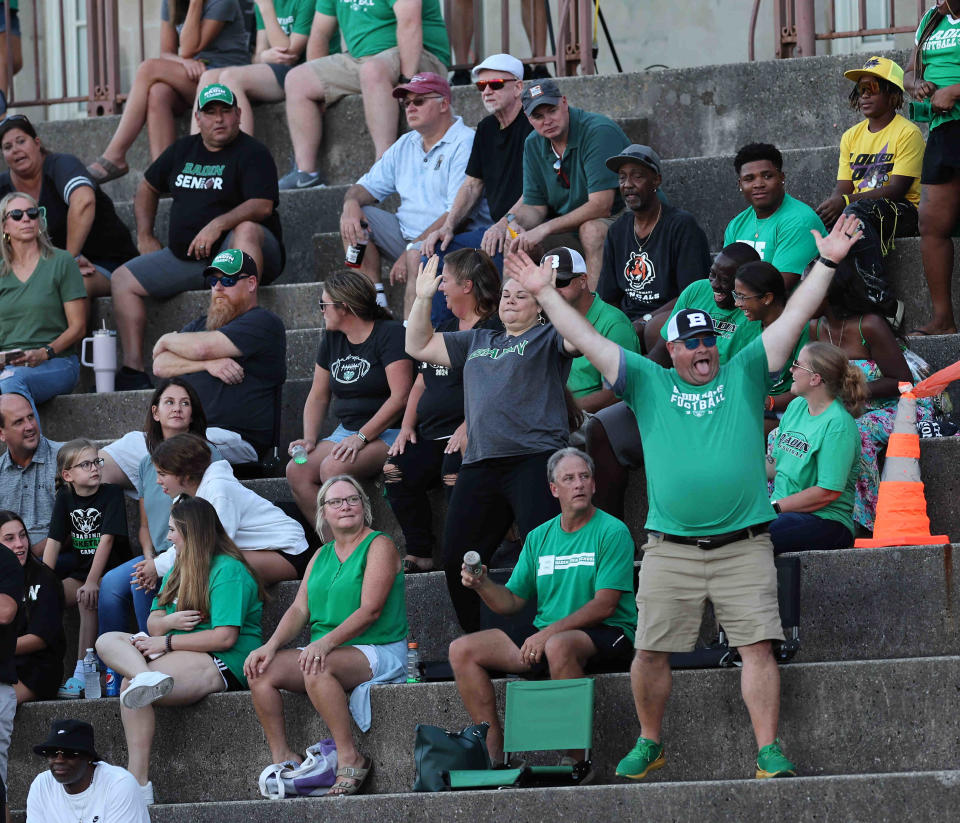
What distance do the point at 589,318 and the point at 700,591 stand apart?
168 centimetres

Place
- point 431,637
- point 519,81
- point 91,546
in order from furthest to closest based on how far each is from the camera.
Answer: point 519,81, point 91,546, point 431,637

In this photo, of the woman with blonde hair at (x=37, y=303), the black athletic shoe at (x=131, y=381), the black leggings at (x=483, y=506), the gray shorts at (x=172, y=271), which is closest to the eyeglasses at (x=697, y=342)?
the black leggings at (x=483, y=506)

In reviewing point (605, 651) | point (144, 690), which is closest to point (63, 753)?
point (144, 690)

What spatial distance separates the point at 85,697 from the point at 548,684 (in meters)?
2.32

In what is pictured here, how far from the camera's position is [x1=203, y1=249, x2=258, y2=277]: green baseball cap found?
8.55 m

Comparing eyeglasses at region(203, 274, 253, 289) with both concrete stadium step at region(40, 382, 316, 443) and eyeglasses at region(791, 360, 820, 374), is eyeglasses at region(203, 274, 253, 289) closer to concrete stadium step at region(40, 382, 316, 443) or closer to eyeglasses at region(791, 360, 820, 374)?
concrete stadium step at region(40, 382, 316, 443)

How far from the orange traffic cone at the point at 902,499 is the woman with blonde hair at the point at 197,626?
92.7 inches

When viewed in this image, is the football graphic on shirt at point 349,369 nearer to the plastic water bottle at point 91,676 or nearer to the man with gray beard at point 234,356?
the man with gray beard at point 234,356

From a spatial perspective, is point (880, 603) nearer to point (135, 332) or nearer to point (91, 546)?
point (91, 546)

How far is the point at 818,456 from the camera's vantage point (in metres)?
6.83

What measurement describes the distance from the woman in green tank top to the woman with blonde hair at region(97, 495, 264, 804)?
0.77ft

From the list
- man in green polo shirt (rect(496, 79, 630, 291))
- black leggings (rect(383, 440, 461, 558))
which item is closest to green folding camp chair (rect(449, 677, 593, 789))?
black leggings (rect(383, 440, 461, 558))

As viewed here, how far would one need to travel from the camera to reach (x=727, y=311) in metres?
7.52

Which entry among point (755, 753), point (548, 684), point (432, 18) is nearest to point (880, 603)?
point (755, 753)
